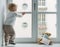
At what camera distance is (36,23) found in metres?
2.54

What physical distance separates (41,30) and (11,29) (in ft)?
1.57

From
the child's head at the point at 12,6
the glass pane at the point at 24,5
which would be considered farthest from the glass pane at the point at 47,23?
the child's head at the point at 12,6

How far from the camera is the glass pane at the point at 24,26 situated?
2.56 meters

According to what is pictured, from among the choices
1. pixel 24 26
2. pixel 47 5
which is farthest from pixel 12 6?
pixel 47 5

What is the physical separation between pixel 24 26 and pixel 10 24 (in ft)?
1.03

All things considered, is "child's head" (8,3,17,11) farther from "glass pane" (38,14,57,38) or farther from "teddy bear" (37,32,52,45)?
"teddy bear" (37,32,52,45)

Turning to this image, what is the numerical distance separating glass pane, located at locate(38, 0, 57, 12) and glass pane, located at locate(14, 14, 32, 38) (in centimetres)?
20

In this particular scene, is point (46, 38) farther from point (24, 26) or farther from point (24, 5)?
point (24, 5)

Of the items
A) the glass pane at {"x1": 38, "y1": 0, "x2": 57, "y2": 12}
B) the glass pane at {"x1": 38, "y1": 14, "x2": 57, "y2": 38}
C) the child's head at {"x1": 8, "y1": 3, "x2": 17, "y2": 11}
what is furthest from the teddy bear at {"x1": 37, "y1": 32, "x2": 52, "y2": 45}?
the child's head at {"x1": 8, "y1": 3, "x2": 17, "y2": 11}

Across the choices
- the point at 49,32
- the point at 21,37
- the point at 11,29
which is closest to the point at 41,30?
the point at 49,32

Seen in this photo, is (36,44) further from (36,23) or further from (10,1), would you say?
(10,1)

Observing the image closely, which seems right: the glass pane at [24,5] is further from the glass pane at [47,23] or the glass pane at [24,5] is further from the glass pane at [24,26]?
the glass pane at [47,23]

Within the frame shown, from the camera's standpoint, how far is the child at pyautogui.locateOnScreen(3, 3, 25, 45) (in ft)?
7.56

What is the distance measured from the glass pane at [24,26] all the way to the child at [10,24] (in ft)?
0.73
